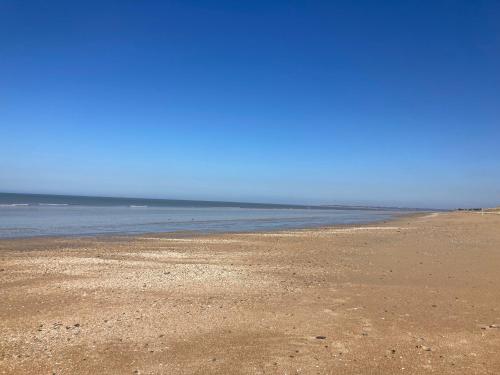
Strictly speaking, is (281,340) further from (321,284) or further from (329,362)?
(321,284)

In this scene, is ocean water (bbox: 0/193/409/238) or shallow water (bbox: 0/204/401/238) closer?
shallow water (bbox: 0/204/401/238)

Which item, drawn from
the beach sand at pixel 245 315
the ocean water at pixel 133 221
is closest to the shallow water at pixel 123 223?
the ocean water at pixel 133 221

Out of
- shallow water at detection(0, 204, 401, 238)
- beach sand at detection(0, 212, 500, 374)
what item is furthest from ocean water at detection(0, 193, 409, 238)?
beach sand at detection(0, 212, 500, 374)

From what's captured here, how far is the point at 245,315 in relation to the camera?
8.15 m

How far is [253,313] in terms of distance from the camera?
27.2 feet

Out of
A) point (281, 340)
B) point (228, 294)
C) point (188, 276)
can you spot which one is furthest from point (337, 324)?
point (188, 276)

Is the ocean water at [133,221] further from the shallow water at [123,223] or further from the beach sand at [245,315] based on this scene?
the beach sand at [245,315]

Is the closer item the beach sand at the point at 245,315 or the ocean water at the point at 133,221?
the beach sand at the point at 245,315

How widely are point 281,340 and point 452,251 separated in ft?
47.4

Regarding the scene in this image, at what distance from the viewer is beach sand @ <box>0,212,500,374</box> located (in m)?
5.93

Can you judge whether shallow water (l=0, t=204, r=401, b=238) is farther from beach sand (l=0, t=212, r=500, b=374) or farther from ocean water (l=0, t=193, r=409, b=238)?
beach sand (l=0, t=212, r=500, b=374)

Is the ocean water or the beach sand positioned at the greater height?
the ocean water

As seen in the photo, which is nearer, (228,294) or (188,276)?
(228,294)

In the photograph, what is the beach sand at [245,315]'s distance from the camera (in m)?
5.93
